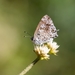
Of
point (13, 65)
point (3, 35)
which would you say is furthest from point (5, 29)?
point (13, 65)

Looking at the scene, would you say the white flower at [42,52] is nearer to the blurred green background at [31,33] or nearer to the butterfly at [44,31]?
the butterfly at [44,31]

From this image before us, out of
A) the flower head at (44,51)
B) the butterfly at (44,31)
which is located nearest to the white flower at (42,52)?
the flower head at (44,51)

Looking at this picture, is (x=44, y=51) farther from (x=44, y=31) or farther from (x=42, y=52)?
(x=44, y=31)

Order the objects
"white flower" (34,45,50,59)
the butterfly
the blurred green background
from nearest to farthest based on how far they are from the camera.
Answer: "white flower" (34,45,50,59) < the butterfly < the blurred green background

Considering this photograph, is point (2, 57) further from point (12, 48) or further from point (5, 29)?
point (5, 29)

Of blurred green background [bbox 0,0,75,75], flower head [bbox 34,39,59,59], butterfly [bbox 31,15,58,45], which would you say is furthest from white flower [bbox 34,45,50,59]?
blurred green background [bbox 0,0,75,75]

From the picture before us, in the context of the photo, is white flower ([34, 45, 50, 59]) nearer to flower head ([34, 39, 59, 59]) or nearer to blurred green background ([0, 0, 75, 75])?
flower head ([34, 39, 59, 59])

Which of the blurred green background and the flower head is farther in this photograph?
the blurred green background
